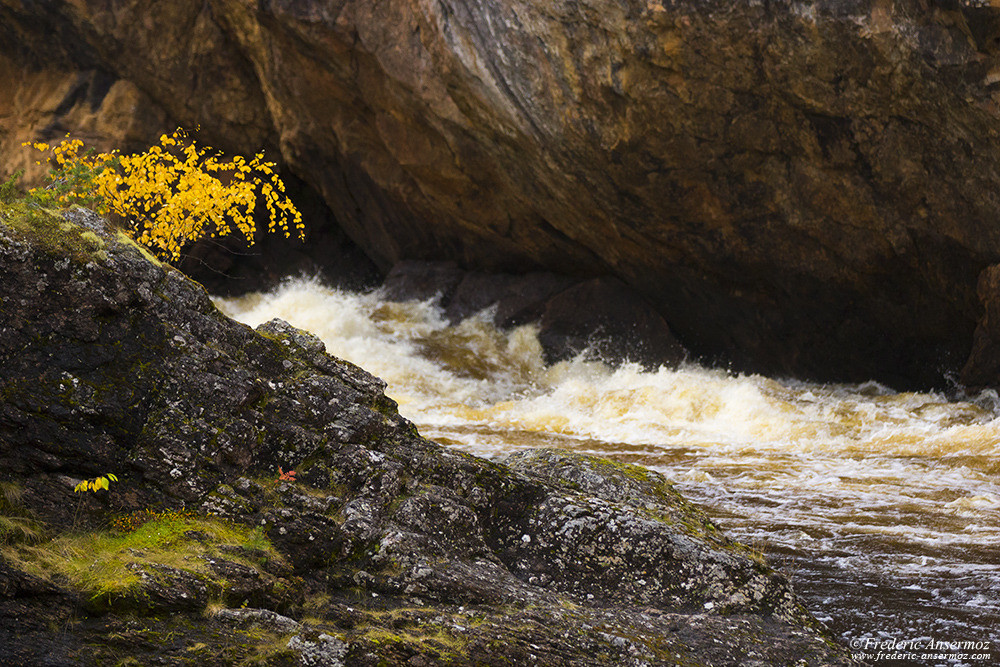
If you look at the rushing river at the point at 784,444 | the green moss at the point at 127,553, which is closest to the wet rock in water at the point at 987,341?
the rushing river at the point at 784,444

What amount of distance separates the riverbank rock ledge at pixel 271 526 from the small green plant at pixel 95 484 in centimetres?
3

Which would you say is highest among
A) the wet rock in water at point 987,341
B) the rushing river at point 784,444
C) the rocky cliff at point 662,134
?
the rocky cliff at point 662,134

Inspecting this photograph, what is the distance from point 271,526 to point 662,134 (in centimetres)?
884

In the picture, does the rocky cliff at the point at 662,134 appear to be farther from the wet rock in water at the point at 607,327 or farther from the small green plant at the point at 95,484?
the small green plant at the point at 95,484

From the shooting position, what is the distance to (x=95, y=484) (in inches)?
127

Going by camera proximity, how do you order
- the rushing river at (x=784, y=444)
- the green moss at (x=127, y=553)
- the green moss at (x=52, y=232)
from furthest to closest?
the rushing river at (x=784, y=444)
the green moss at (x=52, y=232)
the green moss at (x=127, y=553)

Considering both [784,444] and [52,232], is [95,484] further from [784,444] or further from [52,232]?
[784,444]

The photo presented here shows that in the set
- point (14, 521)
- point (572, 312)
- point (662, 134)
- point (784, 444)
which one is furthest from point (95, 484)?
point (572, 312)

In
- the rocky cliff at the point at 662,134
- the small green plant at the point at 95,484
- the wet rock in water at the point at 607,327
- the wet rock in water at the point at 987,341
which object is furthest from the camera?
the wet rock in water at the point at 607,327

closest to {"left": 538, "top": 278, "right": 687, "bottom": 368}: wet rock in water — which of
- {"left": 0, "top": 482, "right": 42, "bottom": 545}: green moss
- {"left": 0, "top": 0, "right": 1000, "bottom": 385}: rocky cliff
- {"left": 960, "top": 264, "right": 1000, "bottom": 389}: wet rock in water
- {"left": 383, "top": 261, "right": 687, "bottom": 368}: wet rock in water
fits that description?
{"left": 383, "top": 261, "right": 687, "bottom": 368}: wet rock in water

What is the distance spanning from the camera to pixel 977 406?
1085 centimetres

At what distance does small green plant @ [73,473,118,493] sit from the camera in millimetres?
3227

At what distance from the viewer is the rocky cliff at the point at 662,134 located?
31.2ft

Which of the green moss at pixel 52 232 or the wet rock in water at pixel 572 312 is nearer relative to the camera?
the green moss at pixel 52 232
